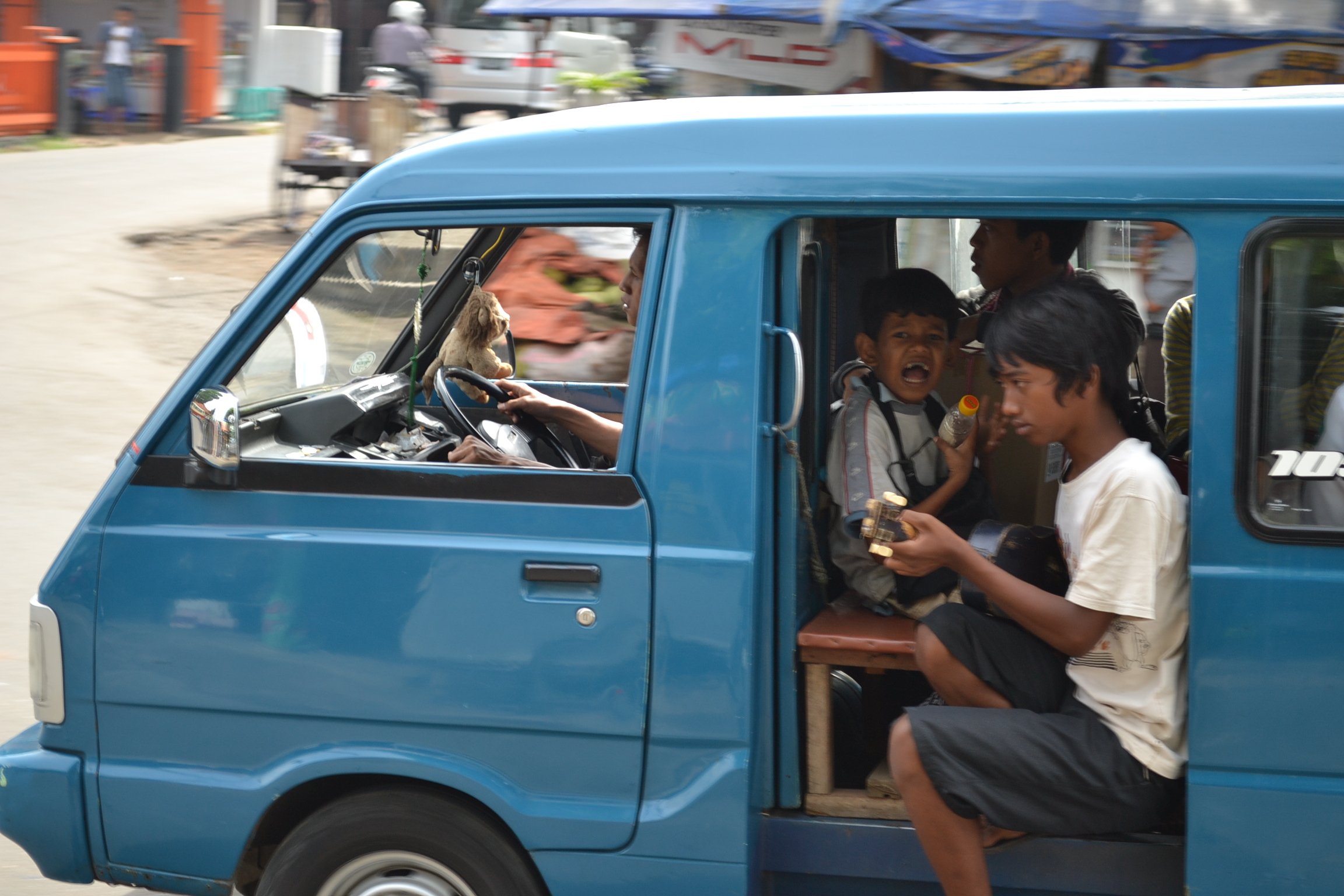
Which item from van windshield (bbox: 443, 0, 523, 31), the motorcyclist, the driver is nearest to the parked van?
van windshield (bbox: 443, 0, 523, 31)

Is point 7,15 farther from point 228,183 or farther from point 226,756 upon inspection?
point 226,756

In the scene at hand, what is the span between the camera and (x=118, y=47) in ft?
63.4

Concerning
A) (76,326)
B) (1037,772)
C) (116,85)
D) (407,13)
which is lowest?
(1037,772)

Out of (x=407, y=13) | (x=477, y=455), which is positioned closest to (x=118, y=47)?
(x=407, y=13)

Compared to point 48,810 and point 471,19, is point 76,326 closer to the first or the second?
point 48,810

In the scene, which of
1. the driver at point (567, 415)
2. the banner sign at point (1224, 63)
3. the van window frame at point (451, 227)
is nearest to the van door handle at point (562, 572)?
the van window frame at point (451, 227)

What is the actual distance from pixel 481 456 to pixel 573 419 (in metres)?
0.52

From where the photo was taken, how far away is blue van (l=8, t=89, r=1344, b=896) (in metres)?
2.33

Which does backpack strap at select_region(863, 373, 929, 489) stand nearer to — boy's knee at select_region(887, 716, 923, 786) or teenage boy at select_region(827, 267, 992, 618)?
teenage boy at select_region(827, 267, 992, 618)

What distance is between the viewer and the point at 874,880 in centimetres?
267

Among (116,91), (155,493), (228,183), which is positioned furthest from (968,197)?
(116,91)

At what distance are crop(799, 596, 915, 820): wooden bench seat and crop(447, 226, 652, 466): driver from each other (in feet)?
2.09

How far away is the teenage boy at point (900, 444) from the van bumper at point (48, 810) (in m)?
1.72

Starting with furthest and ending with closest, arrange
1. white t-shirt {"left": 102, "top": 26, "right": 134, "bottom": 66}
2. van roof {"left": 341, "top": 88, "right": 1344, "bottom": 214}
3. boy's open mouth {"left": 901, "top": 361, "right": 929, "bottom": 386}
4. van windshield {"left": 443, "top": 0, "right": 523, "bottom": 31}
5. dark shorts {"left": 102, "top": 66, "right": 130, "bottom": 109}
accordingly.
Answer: dark shorts {"left": 102, "top": 66, "right": 130, "bottom": 109} → white t-shirt {"left": 102, "top": 26, "right": 134, "bottom": 66} → van windshield {"left": 443, "top": 0, "right": 523, "bottom": 31} → boy's open mouth {"left": 901, "top": 361, "right": 929, "bottom": 386} → van roof {"left": 341, "top": 88, "right": 1344, "bottom": 214}
